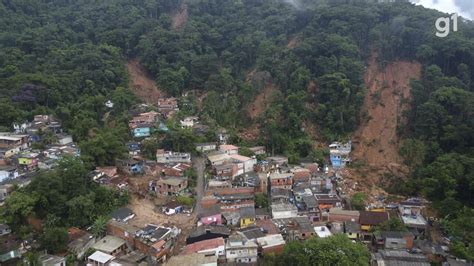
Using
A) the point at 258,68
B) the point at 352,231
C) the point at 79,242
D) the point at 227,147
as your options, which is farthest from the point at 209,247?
the point at 258,68

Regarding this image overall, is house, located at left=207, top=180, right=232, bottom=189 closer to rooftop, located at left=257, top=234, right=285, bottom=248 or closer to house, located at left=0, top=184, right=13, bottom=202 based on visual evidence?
rooftop, located at left=257, top=234, right=285, bottom=248

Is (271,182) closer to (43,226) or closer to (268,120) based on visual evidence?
(268,120)

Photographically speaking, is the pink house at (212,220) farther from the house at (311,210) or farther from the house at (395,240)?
the house at (395,240)

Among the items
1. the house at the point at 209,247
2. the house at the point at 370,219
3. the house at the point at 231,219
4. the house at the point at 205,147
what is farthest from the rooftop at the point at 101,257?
the house at the point at 370,219

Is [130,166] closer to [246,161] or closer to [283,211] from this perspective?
[246,161]

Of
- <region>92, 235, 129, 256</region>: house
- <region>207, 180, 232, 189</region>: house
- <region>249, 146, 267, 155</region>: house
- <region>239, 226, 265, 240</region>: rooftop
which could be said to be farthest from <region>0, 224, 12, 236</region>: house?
<region>249, 146, 267, 155</region>: house

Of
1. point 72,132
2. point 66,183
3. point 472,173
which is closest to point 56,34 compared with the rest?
point 72,132

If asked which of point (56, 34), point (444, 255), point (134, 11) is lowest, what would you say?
point (444, 255)
